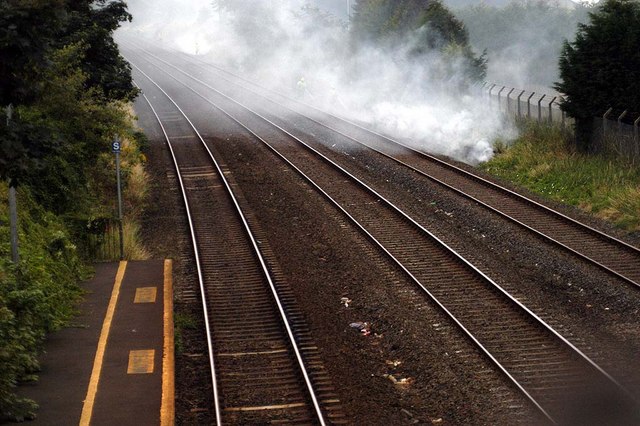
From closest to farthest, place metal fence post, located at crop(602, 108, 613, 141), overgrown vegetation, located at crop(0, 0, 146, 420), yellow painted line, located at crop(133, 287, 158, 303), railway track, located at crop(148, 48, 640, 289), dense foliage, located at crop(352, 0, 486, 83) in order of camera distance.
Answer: overgrown vegetation, located at crop(0, 0, 146, 420), yellow painted line, located at crop(133, 287, 158, 303), railway track, located at crop(148, 48, 640, 289), metal fence post, located at crop(602, 108, 613, 141), dense foliage, located at crop(352, 0, 486, 83)

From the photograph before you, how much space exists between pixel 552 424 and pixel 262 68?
61699 millimetres

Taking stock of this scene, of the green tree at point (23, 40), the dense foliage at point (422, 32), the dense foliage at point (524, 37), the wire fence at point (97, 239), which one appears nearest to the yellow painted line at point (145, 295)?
the wire fence at point (97, 239)

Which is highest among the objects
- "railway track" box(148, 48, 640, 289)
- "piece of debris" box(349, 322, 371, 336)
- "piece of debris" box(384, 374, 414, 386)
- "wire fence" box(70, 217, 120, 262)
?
"railway track" box(148, 48, 640, 289)

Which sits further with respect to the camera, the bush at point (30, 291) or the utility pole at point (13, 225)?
the utility pole at point (13, 225)

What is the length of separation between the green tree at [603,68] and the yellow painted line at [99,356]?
15755 millimetres

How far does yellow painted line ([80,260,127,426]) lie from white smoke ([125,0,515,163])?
17142 mm

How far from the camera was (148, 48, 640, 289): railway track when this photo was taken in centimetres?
1695

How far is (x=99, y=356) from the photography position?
1162 centimetres

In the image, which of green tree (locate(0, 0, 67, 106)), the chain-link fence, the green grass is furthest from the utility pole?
the chain-link fence

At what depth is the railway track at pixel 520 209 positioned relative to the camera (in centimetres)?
1695

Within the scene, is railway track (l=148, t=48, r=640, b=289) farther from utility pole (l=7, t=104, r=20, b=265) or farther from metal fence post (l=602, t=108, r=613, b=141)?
utility pole (l=7, t=104, r=20, b=265)

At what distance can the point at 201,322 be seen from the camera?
45.2 feet

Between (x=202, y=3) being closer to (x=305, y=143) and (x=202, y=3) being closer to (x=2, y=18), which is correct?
(x=305, y=143)

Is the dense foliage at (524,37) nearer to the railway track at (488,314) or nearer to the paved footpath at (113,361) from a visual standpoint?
the railway track at (488,314)
